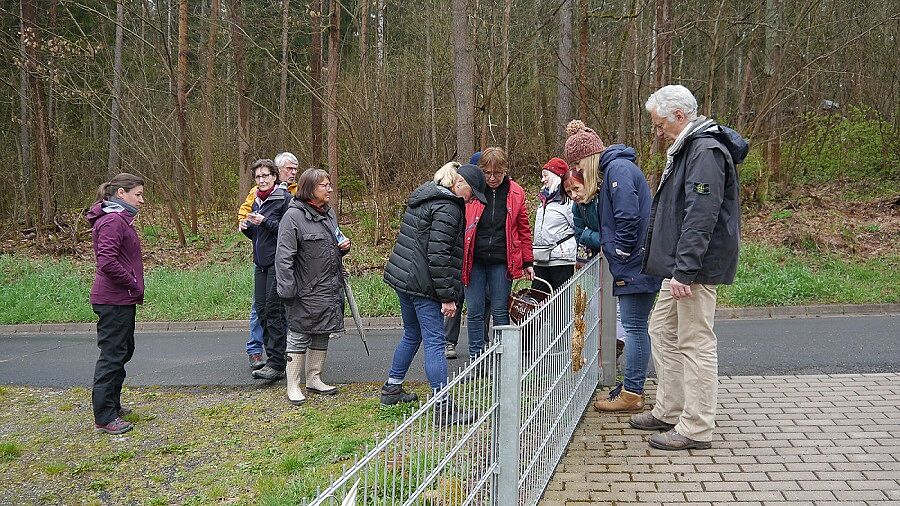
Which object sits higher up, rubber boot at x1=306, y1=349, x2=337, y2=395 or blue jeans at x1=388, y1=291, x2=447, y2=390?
blue jeans at x1=388, y1=291, x2=447, y2=390

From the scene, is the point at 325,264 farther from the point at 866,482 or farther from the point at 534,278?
the point at 866,482

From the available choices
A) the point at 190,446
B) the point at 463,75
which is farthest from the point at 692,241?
the point at 463,75

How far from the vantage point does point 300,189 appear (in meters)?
6.31

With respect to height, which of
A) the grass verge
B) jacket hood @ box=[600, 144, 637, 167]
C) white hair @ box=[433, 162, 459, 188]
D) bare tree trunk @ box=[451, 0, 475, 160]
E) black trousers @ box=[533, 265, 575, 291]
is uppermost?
bare tree trunk @ box=[451, 0, 475, 160]

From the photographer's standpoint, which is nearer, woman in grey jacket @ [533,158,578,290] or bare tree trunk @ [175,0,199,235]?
woman in grey jacket @ [533,158,578,290]

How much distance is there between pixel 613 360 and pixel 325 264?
251 cm

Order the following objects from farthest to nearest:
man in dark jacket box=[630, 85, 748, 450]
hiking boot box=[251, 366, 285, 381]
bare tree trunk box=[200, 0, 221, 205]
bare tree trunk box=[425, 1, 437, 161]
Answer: bare tree trunk box=[200, 0, 221, 205]
bare tree trunk box=[425, 1, 437, 161]
hiking boot box=[251, 366, 285, 381]
man in dark jacket box=[630, 85, 748, 450]

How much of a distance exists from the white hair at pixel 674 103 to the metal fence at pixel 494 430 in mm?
1182

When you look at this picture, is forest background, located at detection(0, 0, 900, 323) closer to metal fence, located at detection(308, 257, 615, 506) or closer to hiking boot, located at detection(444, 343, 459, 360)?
hiking boot, located at detection(444, 343, 459, 360)

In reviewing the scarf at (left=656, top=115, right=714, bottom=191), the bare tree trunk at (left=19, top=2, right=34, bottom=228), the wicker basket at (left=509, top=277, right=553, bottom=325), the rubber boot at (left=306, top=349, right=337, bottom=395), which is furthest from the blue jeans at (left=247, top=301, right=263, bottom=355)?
the bare tree trunk at (left=19, top=2, right=34, bottom=228)

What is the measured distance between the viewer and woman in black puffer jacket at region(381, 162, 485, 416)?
552 cm

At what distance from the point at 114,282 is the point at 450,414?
12.7 ft

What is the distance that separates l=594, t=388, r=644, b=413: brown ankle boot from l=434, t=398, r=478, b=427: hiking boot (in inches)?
108

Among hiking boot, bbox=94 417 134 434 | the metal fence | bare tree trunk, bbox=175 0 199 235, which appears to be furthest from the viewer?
bare tree trunk, bbox=175 0 199 235
